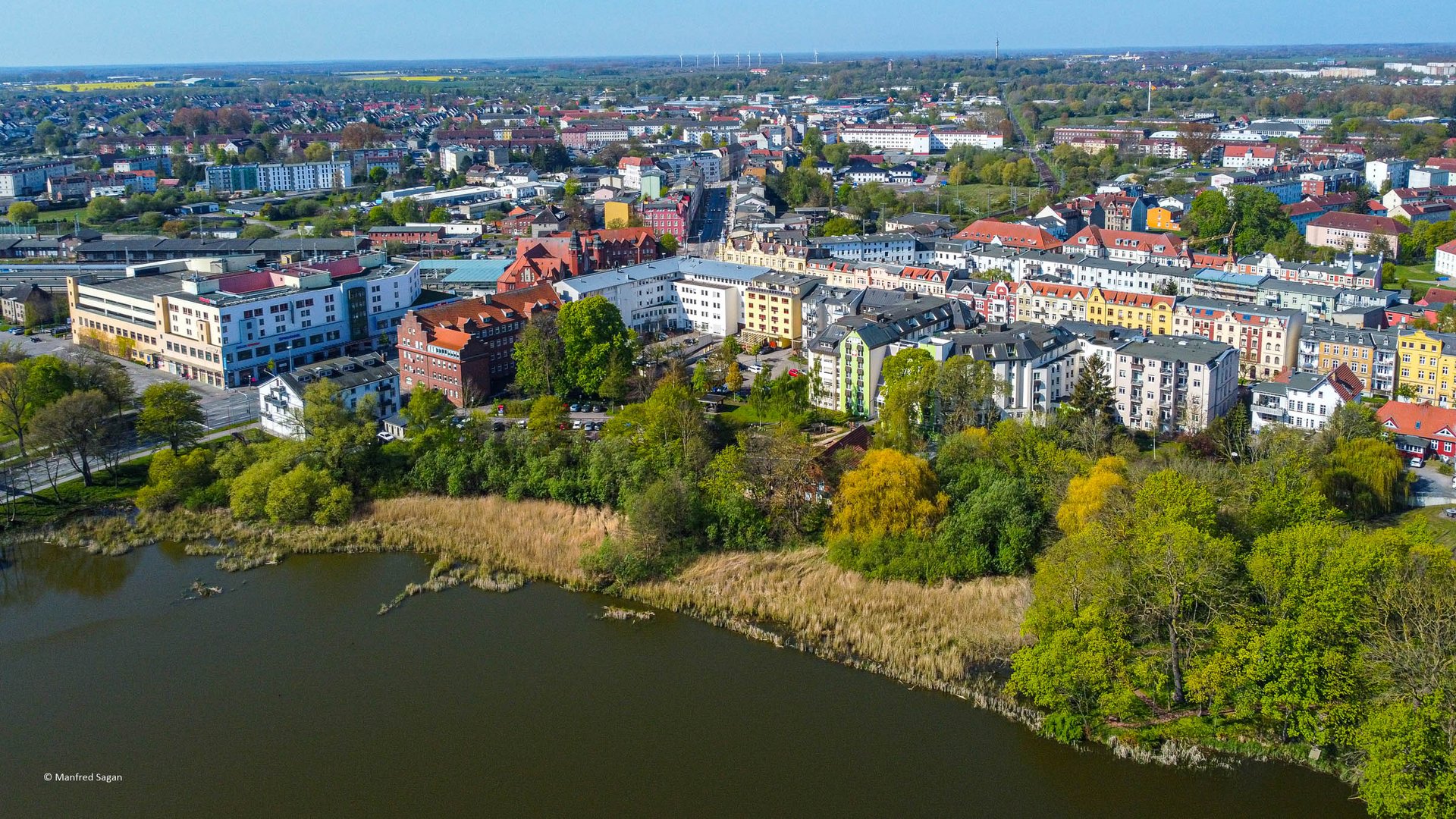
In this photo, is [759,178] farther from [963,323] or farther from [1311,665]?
[1311,665]

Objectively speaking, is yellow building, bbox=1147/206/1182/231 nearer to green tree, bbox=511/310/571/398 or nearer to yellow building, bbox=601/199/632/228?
yellow building, bbox=601/199/632/228

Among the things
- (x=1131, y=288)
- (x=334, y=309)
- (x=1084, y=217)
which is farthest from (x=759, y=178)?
(x=334, y=309)

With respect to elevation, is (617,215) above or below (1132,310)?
above

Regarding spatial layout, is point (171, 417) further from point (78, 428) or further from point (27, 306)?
point (27, 306)

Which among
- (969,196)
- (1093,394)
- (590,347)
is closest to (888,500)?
(1093,394)

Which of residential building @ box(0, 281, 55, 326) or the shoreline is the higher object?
residential building @ box(0, 281, 55, 326)

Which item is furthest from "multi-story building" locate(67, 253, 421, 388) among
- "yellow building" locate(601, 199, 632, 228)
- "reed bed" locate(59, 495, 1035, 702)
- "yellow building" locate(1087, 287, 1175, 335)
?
A: "yellow building" locate(1087, 287, 1175, 335)
